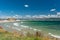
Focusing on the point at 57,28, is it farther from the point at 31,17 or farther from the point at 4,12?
the point at 4,12

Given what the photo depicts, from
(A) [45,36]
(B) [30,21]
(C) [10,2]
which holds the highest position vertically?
(C) [10,2]

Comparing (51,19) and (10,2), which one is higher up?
(10,2)

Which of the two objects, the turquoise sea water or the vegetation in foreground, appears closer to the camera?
the vegetation in foreground

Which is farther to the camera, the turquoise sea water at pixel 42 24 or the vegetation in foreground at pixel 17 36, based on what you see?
the turquoise sea water at pixel 42 24

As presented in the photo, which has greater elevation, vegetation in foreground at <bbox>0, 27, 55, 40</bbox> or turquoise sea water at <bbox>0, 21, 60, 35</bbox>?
turquoise sea water at <bbox>0, 21, 60, 35</bbox>

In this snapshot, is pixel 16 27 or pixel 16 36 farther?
pixel 16 27

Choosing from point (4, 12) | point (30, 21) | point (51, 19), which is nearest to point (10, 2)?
point (4, 12)

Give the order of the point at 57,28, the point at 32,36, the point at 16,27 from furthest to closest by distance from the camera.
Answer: the point at 57,28
the point at 16,27
the point at 32,36

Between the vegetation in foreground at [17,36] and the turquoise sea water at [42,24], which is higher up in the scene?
the turquoise sea water at [42,24]

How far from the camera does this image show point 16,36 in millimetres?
5074

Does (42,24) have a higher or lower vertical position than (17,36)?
higher

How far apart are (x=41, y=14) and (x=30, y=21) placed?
298 mm

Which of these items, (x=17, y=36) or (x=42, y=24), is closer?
(x=17, y=36)

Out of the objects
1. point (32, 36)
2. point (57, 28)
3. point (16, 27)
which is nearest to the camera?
point (32, 36)
